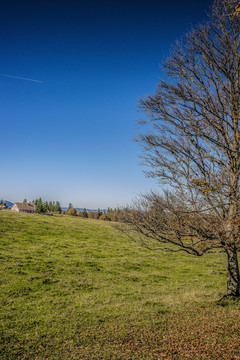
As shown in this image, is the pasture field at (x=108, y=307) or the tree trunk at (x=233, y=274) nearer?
the pasture field at (x=108, y=307)

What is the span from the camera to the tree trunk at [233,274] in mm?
8523

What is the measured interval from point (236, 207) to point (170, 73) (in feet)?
19.9

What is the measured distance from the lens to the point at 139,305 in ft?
35.4

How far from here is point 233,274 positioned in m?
8.73

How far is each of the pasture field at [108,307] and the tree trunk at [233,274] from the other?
2.36ft

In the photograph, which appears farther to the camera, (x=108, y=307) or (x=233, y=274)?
(x=108, y=307)

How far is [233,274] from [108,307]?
252 inches

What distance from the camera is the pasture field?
236 inches

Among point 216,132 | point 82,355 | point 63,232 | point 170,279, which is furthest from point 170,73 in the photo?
point 63,232

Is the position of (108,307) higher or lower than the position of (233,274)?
lower

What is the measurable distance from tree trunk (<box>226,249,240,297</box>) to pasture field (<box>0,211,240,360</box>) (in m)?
0.72

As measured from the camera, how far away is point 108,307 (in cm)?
1052

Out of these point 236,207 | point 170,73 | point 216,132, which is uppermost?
Result: point 170,73

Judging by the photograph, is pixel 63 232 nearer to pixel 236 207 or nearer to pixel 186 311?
pixel 186 311
